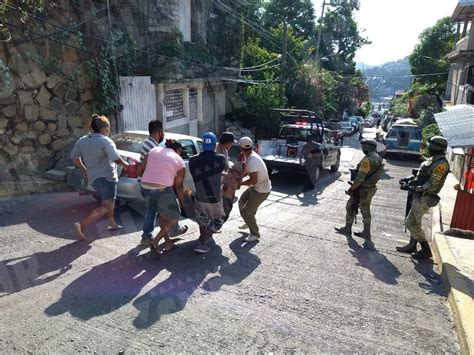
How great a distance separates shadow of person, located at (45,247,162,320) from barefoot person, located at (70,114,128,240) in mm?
780

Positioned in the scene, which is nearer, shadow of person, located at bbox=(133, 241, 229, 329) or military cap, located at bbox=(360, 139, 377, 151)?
shadow of person, located at bbox=(133, 241, 229, 329)

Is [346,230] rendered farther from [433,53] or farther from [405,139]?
[433,53]

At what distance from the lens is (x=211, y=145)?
463cm

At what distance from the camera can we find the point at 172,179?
Answer: 14.7 ft

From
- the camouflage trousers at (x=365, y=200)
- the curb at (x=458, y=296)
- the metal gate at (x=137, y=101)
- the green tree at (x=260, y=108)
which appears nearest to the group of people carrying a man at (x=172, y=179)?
the camouflage trousers at (x=365, y=200)

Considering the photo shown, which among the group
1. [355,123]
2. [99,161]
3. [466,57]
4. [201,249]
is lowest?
[355,123]

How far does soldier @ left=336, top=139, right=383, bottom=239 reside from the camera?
571 centimetres

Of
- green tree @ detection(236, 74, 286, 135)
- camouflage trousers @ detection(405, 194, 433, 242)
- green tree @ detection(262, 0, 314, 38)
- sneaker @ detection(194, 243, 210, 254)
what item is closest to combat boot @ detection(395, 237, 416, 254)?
camouflage trousers @ detection(405, 194, 433, 242)

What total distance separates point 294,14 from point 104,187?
38507 millimetres

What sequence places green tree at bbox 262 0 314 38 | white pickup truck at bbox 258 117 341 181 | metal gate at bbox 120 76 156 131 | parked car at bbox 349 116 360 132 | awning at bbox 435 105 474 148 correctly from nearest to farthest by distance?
awning at bbox 435 105 474 148
metal gate at bbox 120 76 156 131
white pickup truck at bbox 258 117 341 181
parked car at bbox 349 116 360 132
green tree at bbox 262 0 314 38

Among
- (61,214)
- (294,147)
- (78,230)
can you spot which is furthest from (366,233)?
(294,147)

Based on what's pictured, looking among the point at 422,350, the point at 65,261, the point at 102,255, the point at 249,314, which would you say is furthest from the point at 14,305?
the point at 422,350

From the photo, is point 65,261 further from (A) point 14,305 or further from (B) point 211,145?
(B) point 211,145

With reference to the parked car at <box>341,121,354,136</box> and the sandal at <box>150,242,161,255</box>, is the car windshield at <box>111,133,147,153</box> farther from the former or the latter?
the parked car at <box>341,121,354,136</box>
